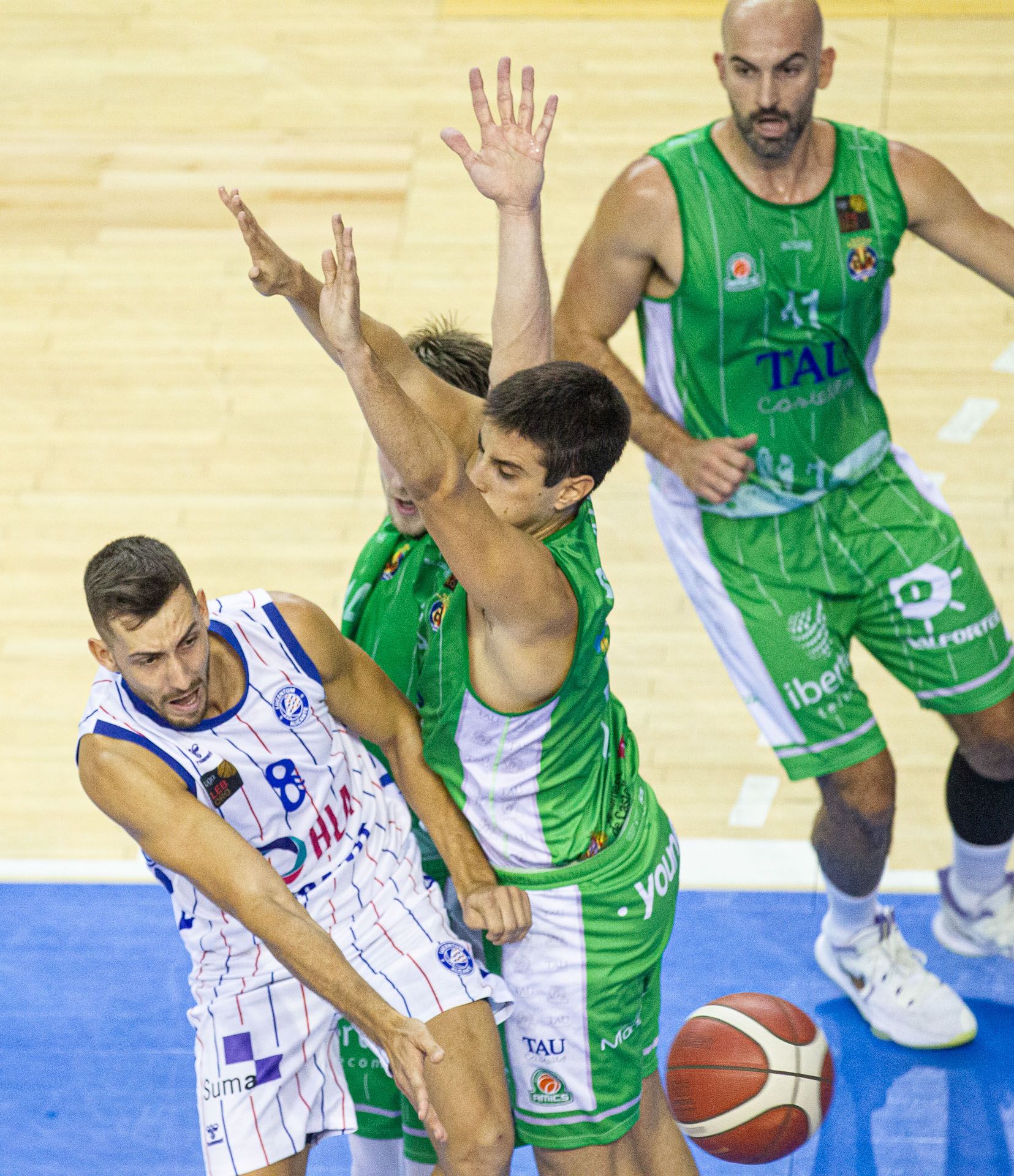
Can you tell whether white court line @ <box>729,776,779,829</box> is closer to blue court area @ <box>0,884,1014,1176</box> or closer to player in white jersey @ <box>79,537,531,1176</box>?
blue court area @ <box>0,884,1014,1176</box>

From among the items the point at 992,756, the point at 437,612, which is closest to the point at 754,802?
the point at 992,756

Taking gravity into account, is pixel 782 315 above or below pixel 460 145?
below

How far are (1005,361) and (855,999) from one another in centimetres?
342

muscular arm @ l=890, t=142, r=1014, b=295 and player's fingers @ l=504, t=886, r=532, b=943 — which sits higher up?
muscular arm @ l=890, t=142, r=1014, b=295

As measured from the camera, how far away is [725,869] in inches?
217

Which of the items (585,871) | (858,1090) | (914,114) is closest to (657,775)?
(858,1090)

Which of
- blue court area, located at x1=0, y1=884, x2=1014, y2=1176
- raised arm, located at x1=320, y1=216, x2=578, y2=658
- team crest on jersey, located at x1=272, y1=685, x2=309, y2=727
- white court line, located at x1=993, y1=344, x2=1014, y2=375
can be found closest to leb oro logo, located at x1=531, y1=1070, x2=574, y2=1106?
blue court area, located at x1=0, y1=884, x2=1014, y2=1176

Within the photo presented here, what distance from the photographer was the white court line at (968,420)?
7.11m

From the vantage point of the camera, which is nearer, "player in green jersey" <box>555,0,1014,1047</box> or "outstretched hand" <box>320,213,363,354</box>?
"outstretched hand" <box>320,213,363,354</box>

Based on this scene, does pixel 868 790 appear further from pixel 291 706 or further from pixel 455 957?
pixel 291 706

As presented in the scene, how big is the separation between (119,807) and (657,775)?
2592 millimetres

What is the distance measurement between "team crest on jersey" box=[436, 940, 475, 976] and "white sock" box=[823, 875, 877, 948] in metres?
1.43

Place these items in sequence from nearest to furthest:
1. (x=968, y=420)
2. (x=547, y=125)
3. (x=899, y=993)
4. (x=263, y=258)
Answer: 1. (x=263, y=258)
2. (x=547, y=125)
3. (x=899, y=993)
4. (x=968, y=420)

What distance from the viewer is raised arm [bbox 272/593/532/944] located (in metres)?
3.83
